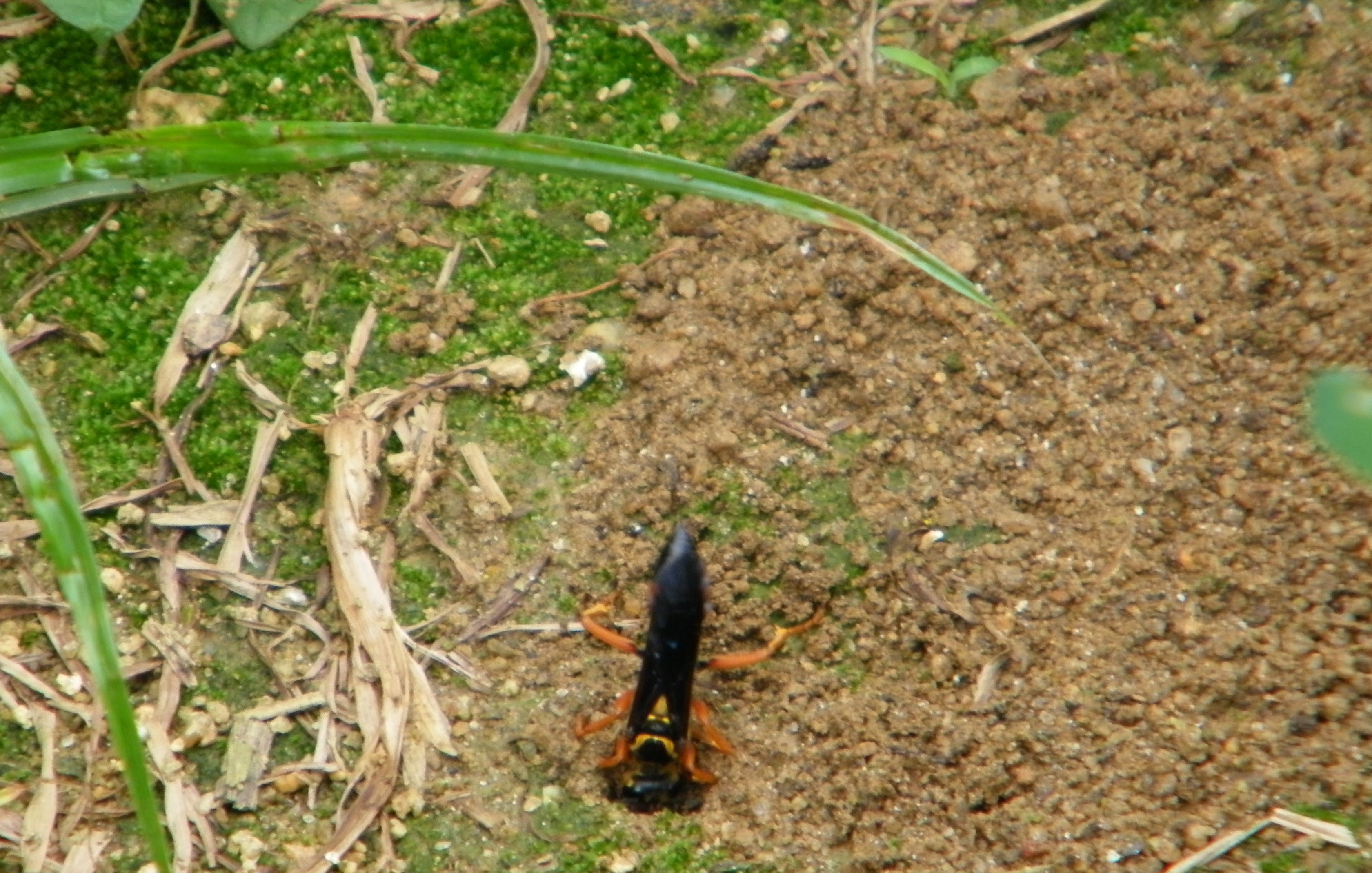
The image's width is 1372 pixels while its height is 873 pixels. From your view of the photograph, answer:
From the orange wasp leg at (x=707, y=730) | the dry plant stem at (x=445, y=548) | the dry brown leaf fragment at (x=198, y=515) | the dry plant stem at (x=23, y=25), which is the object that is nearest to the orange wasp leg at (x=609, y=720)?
the orange wasp leg at (x=707, y=730)

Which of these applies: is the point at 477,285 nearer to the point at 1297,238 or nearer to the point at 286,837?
the point at 286,837

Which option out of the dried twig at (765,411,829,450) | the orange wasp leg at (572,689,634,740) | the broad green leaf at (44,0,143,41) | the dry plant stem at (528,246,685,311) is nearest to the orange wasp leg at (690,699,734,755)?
the orange wasp leg at (572,689,634,740)

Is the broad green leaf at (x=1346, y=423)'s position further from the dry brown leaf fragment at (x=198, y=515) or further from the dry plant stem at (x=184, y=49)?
the dry plant stem at (x=184, y=49)

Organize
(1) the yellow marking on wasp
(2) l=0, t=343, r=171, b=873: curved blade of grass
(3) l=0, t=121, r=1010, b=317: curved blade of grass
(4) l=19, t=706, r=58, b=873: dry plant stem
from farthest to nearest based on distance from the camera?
1. (1) the yellow marking on wasp
2. (4) l=19, t=706, r=58, b=873: dry plant stem
3. (3) l=0, t=121, r=1010, b=317: curved blade of grass
4. (2) l=0, t=343, r=171, b=873: curved blade of grass

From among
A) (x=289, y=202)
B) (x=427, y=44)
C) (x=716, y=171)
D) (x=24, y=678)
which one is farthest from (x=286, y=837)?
(x=427, y=44)

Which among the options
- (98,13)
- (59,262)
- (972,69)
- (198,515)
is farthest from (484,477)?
(972,69)

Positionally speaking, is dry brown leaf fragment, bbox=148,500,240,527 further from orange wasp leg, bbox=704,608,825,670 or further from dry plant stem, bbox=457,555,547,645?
orange wasp leg, bbox=704,608,825,670
